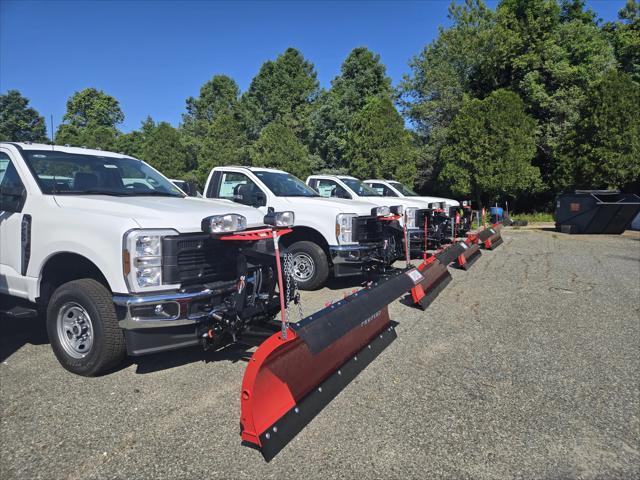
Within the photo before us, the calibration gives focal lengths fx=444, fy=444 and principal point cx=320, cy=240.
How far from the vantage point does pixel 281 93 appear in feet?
128

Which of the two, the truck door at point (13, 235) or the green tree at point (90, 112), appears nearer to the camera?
the truck door at point (13, 235)

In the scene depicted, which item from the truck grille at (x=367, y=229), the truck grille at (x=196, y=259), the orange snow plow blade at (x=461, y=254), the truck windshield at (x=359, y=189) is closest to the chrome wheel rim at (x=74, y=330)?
the truck grille at (x=196, y=259)

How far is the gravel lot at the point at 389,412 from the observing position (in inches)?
112

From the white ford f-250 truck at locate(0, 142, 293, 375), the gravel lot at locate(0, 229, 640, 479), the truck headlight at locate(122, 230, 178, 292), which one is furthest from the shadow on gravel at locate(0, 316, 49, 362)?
the truck headlight at locate(122, 230, 178, 292)

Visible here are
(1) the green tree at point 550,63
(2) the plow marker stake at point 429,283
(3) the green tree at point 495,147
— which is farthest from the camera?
(1) the green tree at point 550,63

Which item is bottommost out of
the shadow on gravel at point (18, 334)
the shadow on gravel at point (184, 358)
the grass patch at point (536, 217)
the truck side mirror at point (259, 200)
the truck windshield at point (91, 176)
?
the shadow on gravel at point (184, 358)

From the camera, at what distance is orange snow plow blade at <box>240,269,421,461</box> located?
2793 mm

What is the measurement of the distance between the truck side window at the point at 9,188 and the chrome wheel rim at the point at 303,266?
13.2 feet

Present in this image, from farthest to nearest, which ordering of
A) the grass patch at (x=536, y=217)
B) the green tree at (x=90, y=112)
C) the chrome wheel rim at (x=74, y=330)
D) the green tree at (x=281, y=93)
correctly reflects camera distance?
the green tree at (x=90, y=112)
the green tree at (x=281, y=93)
the grass patch at (x=536, y=217)
the chrome wheel rim at (x=74, y=330)

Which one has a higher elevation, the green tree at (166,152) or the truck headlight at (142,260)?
the green tree at (166,152)

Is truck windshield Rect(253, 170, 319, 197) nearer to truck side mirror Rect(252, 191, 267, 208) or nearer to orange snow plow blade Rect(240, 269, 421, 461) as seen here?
truck side mirror Rect(252, 191, 267, 208)

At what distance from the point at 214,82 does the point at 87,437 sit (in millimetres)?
50439

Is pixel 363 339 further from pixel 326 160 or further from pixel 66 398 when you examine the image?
pixel 326 160

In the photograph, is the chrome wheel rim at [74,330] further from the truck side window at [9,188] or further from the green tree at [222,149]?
the green tree at [222,149]
